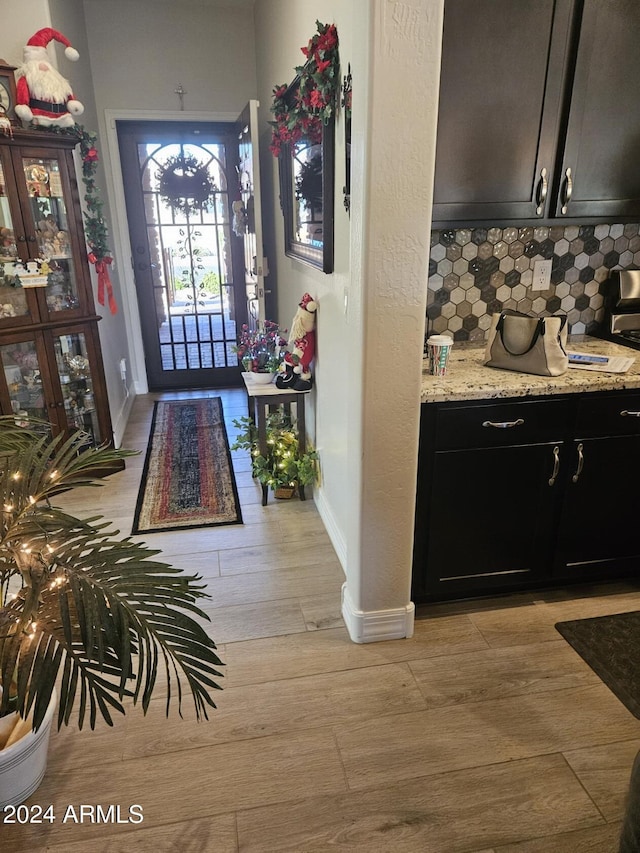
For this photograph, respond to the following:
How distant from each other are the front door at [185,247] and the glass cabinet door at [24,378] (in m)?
1.78

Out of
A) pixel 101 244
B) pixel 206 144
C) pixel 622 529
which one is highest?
pixel 206 144

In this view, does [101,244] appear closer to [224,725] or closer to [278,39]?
[278,39]

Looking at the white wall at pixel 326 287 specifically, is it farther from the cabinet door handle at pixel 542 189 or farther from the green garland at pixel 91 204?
the green garland at pixel 91 204

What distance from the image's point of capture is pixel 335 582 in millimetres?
2461

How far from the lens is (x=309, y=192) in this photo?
2639 mm

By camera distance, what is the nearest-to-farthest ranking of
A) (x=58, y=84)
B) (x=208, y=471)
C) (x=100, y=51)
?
(x=58, y=84) → (x=208, y=471) → (x=100, y=51)

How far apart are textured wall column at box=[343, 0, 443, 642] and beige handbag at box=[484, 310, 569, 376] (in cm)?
49

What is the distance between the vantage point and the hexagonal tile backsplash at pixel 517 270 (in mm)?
2463

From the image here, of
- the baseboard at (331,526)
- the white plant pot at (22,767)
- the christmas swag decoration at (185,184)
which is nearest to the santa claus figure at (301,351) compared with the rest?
the baseboard at (331,526)

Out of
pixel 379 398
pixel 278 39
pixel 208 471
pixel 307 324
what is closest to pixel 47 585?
pixel 379 398

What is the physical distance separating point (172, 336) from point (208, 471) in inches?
74.4

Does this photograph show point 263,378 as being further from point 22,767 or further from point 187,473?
point 22,767

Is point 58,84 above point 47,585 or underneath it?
above

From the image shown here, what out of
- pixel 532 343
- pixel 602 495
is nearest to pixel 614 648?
pixel 602 495
